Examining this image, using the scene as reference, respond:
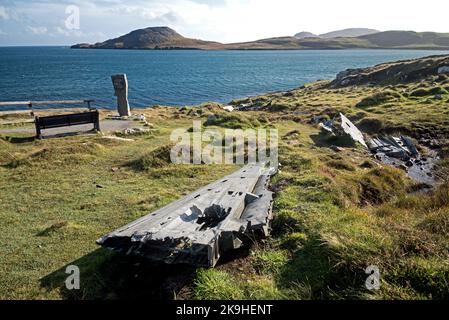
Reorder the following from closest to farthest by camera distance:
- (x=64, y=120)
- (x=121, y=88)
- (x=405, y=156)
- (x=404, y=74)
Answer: (x=405, y=156) < (x=64, y=120) < (x=121, y=88) < (x=404, y=74)

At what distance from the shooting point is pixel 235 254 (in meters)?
7.57

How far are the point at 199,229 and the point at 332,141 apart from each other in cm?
1658

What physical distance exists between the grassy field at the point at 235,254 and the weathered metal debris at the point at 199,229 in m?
0.45

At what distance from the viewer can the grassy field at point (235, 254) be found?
20.3 ft

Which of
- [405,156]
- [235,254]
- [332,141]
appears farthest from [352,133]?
[235,254]

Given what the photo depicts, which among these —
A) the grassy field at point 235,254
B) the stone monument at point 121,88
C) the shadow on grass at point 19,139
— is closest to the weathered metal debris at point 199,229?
the grassy field at point 235,254

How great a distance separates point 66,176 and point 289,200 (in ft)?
29.9

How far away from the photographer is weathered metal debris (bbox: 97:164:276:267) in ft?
21.7

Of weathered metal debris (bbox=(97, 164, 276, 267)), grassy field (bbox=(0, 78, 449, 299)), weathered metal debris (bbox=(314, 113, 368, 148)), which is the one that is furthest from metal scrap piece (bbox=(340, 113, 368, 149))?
weathered metal debris (bbox=(97, 164, 276, 267))

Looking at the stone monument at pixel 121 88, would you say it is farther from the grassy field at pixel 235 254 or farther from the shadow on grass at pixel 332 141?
the shadow on grass at pixel 332 141

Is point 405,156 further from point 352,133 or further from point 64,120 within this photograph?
point 64,120

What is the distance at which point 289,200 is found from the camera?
1066 centimetres

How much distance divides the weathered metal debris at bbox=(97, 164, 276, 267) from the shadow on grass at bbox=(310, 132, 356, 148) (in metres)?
12.5
